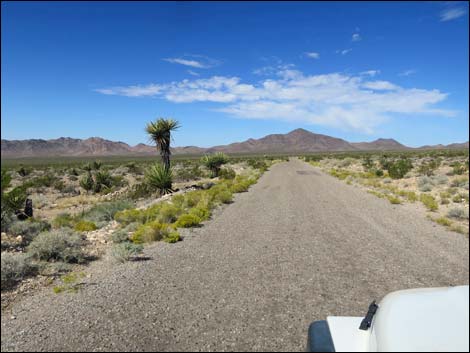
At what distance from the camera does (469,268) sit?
659cm

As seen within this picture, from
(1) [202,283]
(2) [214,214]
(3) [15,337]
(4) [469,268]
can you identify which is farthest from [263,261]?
(2) [214,214]

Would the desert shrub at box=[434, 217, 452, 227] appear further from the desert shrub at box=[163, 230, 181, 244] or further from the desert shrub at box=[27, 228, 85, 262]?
the desert shrub at box=[27, 228, 85, 262]

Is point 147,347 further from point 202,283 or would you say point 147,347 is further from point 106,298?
point 202,283

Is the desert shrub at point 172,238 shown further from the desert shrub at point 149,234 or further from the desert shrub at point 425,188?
the desert shrub at point 425,188

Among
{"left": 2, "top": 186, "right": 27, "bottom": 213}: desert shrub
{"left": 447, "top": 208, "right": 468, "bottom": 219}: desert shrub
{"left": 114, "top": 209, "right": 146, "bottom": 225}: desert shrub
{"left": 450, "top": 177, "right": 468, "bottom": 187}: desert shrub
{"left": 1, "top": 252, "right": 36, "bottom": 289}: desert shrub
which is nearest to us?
{"left": 1, "top": 252, "right": 36, "bottom": 289}: desert shrub

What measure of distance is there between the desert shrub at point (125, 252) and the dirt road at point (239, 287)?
24cm

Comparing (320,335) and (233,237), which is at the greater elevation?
(320,335)

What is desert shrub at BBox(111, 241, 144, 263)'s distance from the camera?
23.7 ft

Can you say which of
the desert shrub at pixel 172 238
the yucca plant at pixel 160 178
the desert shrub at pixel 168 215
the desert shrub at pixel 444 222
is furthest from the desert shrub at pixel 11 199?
the desert shrub at pixel 444 222

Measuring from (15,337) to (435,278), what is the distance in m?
6.55

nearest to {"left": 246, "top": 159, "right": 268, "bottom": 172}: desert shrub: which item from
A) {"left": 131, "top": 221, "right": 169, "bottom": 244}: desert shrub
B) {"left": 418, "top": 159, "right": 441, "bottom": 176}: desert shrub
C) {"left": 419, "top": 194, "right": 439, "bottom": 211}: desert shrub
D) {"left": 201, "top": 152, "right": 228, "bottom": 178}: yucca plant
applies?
{"left": 201, "top": 152, "right": 228, "bottom": 178}: yucca plant

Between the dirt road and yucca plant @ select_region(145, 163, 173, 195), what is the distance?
9190 mm

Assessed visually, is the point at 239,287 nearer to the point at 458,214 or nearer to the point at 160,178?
the point at 458,214

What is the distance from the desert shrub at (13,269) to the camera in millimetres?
5758
